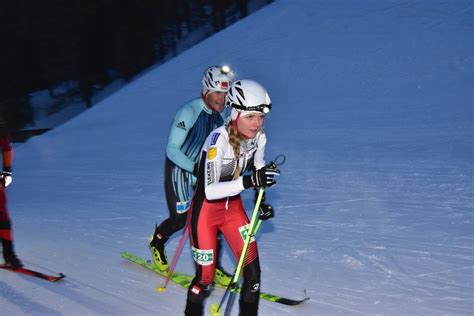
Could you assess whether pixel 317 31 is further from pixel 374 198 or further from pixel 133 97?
pixel 374 198

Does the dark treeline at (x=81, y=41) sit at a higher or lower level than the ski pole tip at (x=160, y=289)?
higher

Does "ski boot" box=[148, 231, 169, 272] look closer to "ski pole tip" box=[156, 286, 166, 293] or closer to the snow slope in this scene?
the snow slope

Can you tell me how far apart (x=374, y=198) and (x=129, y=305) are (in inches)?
158

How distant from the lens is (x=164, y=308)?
4.41 metres

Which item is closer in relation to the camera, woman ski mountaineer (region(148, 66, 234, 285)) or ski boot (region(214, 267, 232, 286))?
woman ski mountaineer (region(148, 66, 234, 285))

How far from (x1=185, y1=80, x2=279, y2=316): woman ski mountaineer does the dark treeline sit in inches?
1049

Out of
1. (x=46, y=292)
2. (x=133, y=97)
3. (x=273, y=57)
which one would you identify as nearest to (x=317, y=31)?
(x=273, y=57)

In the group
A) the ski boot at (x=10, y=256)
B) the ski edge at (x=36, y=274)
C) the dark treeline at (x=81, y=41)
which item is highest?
the dark treeline at (x=81, y=41)

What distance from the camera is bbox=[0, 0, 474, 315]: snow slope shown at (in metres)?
4.69

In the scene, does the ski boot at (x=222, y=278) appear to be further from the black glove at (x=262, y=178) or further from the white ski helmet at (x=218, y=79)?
the black glove at (x=262, y=178)

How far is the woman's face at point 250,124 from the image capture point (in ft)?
11.0

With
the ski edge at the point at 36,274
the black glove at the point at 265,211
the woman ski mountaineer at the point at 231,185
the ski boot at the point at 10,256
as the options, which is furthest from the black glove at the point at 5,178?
the black glove at the point at 265,211

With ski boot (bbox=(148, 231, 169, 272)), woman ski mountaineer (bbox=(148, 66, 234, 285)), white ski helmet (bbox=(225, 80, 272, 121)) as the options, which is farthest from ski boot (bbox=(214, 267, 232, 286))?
white ski helmet (bbox=(225, 80, 272, 121))

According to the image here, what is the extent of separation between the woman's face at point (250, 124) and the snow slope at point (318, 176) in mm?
1557
